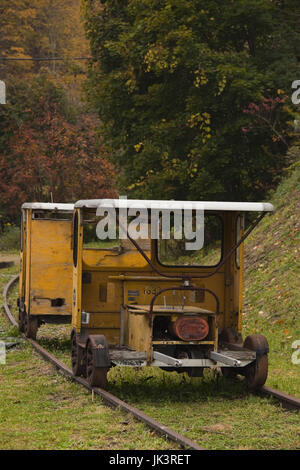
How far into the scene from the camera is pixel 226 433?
26.5 feet

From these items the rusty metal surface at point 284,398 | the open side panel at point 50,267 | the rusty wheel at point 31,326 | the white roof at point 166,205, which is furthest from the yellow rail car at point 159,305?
the rusty wheel at point 31,326

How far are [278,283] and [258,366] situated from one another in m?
6.87

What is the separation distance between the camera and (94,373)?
990cm

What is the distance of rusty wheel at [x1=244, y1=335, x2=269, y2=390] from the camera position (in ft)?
32.7

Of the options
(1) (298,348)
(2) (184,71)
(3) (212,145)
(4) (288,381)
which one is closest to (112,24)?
(2) (184,71)

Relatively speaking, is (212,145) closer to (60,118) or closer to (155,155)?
(155,155)

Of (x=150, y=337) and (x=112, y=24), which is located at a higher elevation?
(x=112, y=24)

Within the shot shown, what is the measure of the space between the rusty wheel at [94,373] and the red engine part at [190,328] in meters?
0.99

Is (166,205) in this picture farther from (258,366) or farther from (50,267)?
(50,267)

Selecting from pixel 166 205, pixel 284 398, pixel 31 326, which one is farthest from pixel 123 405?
pixel 31 326

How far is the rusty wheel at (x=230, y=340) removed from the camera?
35.8ft

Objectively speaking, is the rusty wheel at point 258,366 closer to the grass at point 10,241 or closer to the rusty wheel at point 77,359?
the rusty wheel at point 77,359

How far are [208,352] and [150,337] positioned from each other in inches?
32.8
